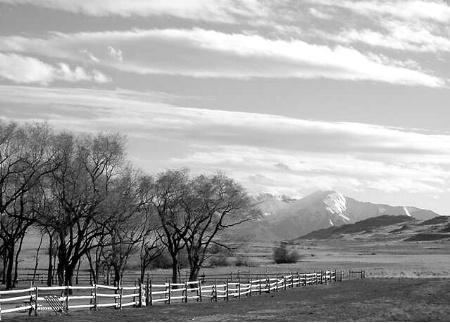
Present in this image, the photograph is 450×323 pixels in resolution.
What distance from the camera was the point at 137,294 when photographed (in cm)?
3894

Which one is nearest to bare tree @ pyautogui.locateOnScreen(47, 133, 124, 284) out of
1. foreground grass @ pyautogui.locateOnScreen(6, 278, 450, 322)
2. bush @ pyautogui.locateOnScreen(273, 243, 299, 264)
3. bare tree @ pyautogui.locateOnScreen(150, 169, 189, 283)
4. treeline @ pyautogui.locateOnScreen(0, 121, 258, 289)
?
treeline @ pyautogui.locateOnScreen(0, 121, 258, 289)

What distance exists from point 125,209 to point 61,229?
655 centimetres

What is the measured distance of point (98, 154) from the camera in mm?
59625

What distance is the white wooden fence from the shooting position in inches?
1282

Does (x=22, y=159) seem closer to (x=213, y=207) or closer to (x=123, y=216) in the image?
(x=123, y=216)

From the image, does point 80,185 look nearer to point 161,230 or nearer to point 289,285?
point 161,230

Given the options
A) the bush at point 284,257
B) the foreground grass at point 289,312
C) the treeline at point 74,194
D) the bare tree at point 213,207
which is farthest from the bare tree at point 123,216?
the bush at point 284,257

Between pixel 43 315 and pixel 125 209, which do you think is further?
pixel 125 209

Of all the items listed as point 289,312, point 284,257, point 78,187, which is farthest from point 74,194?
point 284,257

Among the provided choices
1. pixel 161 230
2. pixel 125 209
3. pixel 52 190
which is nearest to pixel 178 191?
pixel 161 230

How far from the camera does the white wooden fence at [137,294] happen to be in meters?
32.6

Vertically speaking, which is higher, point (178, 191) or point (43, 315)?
point (178, 191)

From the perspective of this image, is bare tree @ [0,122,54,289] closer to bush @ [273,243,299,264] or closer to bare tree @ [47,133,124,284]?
bare tree @ [47,133,124,284]

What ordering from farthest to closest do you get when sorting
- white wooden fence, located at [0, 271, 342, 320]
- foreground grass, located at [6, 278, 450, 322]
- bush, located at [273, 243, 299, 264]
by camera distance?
bush, located at [273, 243, 299, 264] < white wooden fence, located at [0, 271, 342, 320] < foreground grass, located at [6, 278, 450, 322]
